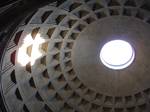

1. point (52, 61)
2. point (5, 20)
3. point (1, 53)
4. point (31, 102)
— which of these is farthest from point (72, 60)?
point (5, 20)

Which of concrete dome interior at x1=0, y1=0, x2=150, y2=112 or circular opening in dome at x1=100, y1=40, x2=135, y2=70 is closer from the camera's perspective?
concrete dome interior at x1=0, y1=0, x2=150, y2=112

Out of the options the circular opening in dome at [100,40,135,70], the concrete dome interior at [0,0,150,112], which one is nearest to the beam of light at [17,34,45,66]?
the concrete dome interior at [0,0,150,112]

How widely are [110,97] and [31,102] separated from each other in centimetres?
579

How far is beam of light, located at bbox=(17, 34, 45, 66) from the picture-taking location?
19438 mm

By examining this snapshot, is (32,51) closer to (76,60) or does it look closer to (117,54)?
(76,60)

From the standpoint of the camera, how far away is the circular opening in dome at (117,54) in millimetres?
23328

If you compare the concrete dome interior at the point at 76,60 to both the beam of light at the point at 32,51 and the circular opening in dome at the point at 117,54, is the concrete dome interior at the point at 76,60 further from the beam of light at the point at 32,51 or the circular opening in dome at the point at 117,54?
the circular opening in dome at the point at 117,54

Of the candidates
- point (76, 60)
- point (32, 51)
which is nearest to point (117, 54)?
point (76, 60)

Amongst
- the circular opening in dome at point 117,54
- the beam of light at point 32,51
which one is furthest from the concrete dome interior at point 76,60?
the circular opening in dome at point 117,54

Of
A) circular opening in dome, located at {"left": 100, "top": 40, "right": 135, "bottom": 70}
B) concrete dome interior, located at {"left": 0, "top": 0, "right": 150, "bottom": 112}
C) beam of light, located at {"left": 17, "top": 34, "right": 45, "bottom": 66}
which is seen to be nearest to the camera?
concrete dome interior, located at {"left": 0, "top": 0, "right": 150, "bottom": 112}

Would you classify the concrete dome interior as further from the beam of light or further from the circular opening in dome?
the circular opening in dome

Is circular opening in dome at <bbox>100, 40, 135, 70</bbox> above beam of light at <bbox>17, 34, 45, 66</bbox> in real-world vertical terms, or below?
below

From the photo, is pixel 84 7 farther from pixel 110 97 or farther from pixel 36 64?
pixel 110 97

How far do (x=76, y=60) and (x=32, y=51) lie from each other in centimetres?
344
